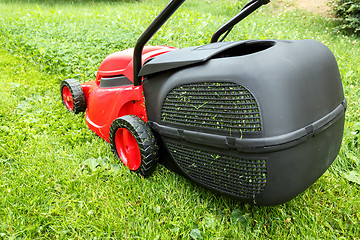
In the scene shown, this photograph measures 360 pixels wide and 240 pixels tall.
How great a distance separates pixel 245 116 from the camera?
92 cm

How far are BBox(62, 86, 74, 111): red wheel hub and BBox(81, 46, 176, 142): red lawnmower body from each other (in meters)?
0.44

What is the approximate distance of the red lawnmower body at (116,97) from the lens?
4.71 feet

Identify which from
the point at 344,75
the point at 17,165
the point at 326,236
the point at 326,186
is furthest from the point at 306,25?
the point at 17,165

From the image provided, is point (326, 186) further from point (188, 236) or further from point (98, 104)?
point (98, 104)

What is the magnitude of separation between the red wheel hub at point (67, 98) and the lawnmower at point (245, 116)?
1005mm

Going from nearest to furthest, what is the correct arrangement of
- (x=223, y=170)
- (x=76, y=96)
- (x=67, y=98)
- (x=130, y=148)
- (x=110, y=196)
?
(x=223, y=170) → (x=110, y=196) → (x=130, y=148) → (x=76, y=96) → (x=67, y=98)

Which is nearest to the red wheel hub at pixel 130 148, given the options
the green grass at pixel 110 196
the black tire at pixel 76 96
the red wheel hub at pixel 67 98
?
the green grass at pixel 110 196

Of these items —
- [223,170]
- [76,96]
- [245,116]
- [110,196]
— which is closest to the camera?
[245,116]

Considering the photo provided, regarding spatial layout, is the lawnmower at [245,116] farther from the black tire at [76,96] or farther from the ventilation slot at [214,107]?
the black tire at [76,96]

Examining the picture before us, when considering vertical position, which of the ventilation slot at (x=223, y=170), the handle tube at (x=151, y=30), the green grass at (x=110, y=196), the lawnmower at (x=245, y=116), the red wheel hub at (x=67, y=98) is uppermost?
the handle tube at (x=151, y=30)

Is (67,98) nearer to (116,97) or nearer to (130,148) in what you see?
(116,97)

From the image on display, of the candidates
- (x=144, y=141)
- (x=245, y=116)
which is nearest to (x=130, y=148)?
(x=144, y=141)

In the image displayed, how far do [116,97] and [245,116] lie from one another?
2.72 feet

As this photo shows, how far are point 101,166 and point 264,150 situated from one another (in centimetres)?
96
